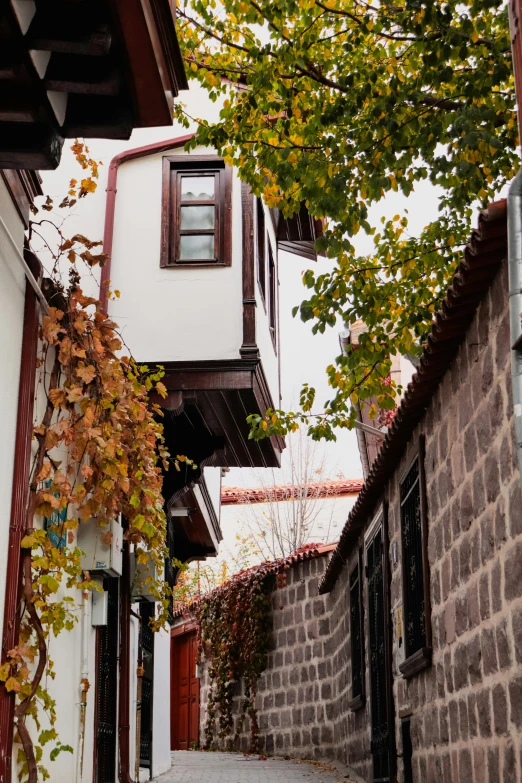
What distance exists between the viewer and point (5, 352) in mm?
5375

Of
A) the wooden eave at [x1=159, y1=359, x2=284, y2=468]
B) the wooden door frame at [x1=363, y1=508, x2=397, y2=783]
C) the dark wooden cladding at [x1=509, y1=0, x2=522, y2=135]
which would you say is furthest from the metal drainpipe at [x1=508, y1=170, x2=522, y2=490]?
the wooden eave at [x1=159, y1=359, x2=284, y2=468]

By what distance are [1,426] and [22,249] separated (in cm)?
109

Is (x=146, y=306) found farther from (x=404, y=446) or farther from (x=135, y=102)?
(x=135, y=102)

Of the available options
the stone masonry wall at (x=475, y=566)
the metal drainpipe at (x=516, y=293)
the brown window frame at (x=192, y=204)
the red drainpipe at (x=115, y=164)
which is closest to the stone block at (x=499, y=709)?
the stone masonry wall at (x=475, y=566)

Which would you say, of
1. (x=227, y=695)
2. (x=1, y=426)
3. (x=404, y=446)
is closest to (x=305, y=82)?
(x=404, y=446)

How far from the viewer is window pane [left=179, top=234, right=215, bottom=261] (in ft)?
31.4

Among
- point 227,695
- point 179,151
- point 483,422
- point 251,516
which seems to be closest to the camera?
point 483,422

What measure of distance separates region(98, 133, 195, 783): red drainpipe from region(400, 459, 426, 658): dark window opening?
2696 mm

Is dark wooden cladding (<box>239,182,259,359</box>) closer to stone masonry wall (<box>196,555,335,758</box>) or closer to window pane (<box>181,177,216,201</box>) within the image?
window pane (<box>181,177,216,201</box>)

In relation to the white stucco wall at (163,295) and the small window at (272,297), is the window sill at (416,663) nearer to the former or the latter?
the white stucco wall at (163,295)

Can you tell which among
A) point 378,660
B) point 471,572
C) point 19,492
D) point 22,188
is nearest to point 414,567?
point 471,572

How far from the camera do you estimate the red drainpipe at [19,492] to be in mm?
5055

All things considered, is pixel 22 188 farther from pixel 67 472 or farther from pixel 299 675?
pixel 299 675

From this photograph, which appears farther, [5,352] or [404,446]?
[404,446]
